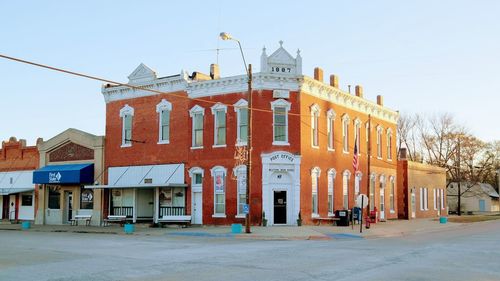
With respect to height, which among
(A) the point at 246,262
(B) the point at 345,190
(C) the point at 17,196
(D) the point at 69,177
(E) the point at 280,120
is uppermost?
(E) the point at 280,120

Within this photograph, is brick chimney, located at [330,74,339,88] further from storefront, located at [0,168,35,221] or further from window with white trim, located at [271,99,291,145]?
storefront, located at [0,168,35,221]

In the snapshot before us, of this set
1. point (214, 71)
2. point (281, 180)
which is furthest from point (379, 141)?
point (214, 71)

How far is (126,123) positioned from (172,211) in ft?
25.2

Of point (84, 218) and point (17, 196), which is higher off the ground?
point (17, 196)

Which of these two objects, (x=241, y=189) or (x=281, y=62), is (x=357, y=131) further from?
(x=241, y=189)

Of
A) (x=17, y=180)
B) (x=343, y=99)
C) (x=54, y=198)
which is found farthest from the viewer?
(x=17, y=180)

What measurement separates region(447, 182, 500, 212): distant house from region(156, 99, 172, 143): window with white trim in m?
58.6

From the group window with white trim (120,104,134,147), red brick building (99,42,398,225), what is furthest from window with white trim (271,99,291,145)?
window with white trim (120,104,134,147)

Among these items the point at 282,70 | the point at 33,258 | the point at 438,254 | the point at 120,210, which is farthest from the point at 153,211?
the point at 438,254

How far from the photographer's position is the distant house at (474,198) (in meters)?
84.9

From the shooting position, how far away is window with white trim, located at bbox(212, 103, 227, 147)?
34938 millimetres

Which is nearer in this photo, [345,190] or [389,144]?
[345,190]

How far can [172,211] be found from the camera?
3609 cm

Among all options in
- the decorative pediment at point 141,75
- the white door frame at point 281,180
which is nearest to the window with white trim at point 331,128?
the white door frame at point 281,180
